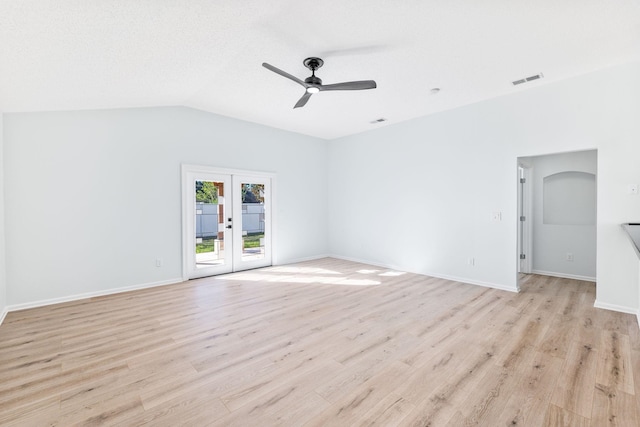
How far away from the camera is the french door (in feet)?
16.5

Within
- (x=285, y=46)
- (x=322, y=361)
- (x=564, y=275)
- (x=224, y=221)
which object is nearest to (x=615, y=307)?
(x=564, y=275)

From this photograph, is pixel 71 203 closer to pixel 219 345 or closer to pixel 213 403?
pixel 219 345

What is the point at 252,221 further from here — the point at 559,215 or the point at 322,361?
the point at 559,215

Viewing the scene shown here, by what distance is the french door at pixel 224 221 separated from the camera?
16.5ft

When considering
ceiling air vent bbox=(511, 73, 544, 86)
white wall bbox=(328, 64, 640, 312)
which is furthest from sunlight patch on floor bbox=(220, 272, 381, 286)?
ceiling air vent bbox=(511, 73, 544, 86)

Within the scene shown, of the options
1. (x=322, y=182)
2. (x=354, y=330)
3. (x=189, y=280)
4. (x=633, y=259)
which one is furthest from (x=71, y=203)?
(x=633, y=259)

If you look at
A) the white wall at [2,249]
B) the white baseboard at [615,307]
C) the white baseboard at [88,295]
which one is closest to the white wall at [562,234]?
the white baseboard at [615,307]

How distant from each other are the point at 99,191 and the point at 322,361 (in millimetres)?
4056

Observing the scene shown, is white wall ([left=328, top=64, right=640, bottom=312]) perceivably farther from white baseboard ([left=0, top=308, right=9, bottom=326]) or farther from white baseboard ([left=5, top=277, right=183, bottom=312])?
white baseboard ([left=0, top=308, right=9, bottom=326])

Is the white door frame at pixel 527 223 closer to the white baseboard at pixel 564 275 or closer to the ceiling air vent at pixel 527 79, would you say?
the white baseboard at pixel 564 275

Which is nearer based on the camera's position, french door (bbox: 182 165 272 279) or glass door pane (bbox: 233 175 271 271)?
french door (bbox: 182 165 272 279)

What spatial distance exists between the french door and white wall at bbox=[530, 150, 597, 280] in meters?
5.34

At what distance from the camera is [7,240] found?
3.56 metres

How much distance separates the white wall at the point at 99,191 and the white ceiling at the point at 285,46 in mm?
366
